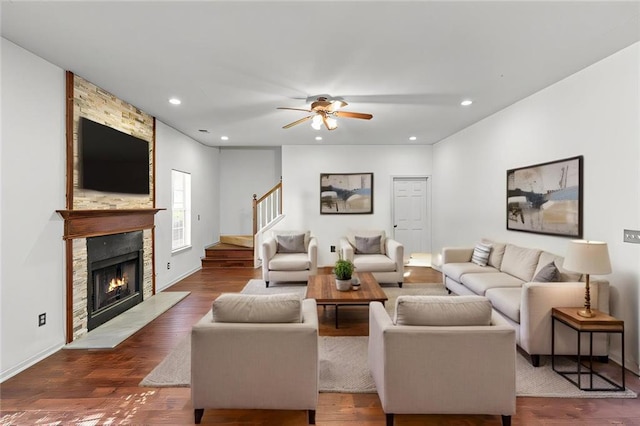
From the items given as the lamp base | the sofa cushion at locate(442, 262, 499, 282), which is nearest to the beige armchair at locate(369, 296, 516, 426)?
the lamp base

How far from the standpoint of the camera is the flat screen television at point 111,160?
355 centimetres

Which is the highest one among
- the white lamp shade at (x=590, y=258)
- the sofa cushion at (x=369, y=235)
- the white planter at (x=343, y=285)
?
the white lamp shade at (x=590, y=258)

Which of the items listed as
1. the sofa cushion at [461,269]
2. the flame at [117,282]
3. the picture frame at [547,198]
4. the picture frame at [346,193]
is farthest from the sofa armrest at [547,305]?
the flame at [117,282]

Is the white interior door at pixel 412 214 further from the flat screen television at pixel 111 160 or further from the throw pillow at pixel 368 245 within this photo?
the flat screen television at pixel 111 160

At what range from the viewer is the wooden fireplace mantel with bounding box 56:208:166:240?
10.8 feet

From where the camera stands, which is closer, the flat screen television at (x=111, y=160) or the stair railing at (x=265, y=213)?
the flat screen television at (x=111, y=160)

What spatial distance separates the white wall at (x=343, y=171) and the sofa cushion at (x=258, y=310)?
5167mm

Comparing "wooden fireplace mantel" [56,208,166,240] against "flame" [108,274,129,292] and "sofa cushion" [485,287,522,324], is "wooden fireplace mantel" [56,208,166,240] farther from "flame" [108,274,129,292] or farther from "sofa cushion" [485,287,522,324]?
"sofa cushion" [485,287,522,324]

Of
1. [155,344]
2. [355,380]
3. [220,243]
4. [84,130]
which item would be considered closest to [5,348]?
[155,344]

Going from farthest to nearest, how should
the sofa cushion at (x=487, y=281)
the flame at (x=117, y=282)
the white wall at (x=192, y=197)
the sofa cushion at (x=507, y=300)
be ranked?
the white wall at (x=192, y=197)
the flame at (x=117, y=282)
the sofa cushion at (x=487, y=281)
the sofa cushion at (x=507, y=300)

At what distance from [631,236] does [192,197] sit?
6.75m

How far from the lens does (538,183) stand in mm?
A: 3900

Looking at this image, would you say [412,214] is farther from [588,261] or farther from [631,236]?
[588,261]

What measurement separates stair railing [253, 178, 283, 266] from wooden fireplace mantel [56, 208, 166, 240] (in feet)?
8.68
